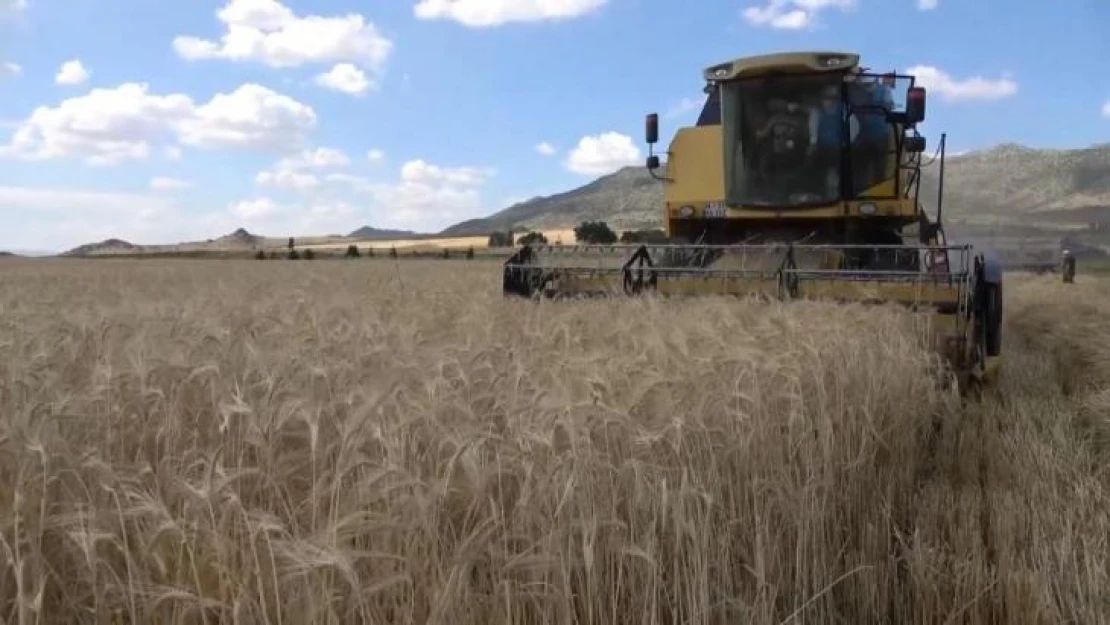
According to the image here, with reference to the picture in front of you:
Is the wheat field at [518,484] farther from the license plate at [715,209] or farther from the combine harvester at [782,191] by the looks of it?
the license plate at [715,209]

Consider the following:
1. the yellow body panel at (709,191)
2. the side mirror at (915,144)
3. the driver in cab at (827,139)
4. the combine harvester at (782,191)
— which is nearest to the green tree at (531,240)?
the combine harvester at (782,191)

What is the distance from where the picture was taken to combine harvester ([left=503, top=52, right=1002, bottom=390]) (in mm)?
8773

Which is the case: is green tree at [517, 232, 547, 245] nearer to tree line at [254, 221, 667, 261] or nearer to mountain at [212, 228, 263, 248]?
tree line at [254, 221, 667, 261]

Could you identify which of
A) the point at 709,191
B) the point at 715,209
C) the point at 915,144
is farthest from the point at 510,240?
the point at 915,144

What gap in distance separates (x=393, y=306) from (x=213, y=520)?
5634mm

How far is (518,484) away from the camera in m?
2.21

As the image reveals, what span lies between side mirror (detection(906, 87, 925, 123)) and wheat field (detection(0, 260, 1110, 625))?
450 cm

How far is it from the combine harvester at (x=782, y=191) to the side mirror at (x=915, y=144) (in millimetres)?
10

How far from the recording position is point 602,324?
541 centimetres

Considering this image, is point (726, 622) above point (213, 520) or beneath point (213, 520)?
beneath

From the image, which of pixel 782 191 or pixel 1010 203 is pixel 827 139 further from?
pixel 1010 203

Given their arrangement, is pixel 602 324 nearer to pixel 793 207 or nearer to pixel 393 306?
pixel 393 306

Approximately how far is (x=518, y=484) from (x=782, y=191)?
8003 mm

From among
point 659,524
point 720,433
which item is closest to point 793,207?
point 720,433
